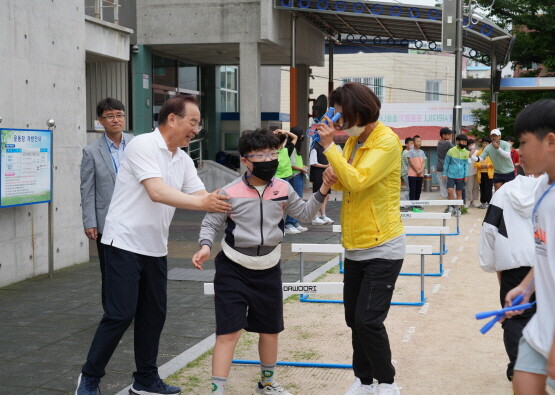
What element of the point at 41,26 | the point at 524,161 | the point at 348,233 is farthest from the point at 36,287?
the point at 524,161

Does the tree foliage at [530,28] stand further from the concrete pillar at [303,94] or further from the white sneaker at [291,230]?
the white sneaker at [291,230]

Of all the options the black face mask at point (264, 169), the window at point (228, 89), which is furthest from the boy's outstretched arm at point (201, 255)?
the window at point (228, 89)

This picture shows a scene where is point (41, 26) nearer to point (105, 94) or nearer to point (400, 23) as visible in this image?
point (105, 94)

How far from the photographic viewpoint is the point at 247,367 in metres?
5.75

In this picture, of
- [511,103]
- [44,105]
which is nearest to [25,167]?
[44,105]

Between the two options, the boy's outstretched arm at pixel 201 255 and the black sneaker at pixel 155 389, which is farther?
the black sneaker at pixel 155 389

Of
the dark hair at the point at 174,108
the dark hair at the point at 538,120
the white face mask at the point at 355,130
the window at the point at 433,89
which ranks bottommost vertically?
the white face mask at the point at 355,130

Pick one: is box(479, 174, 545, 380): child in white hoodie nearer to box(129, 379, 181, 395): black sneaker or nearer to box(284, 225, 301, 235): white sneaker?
box(129, 379, 181, 395): black sneaker

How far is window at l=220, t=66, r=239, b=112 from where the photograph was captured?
29.5 metres

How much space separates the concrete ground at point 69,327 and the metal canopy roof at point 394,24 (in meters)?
12.0

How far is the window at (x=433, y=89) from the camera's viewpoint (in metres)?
50.5

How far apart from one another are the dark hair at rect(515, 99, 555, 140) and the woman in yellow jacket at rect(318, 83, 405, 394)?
1.41 metres

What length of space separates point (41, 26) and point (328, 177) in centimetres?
635

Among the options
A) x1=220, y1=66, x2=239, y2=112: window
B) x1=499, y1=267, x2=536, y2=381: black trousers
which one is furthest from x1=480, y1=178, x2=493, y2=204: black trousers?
x1=499, y1=267, x2=536, y2=381: black trousers
